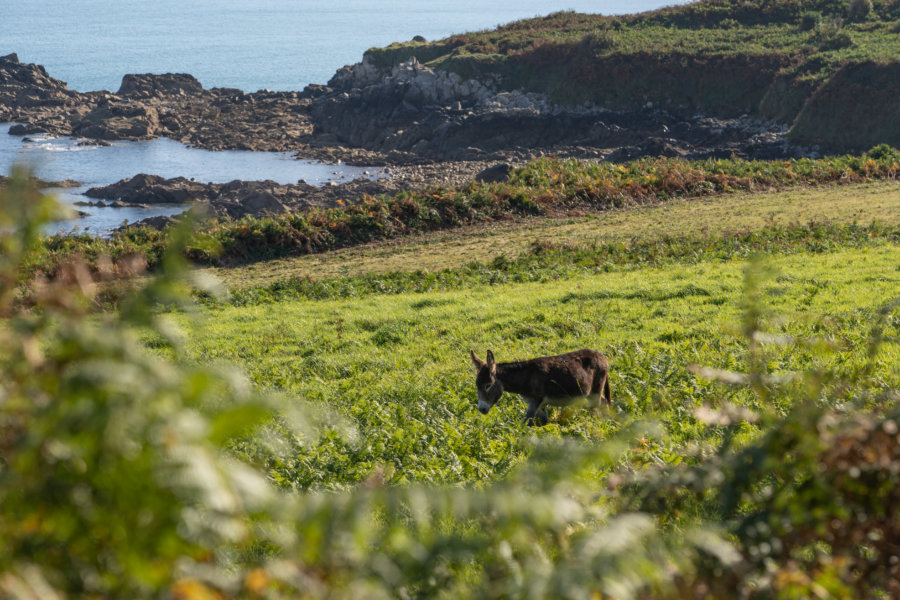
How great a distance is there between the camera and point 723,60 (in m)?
68.6

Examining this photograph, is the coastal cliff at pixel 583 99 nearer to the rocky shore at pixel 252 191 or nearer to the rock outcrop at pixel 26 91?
the rock outcrop at pixel 26 91

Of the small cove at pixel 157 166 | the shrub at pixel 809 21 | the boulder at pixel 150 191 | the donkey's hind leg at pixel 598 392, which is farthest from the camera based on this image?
the shrub at pixel 809 21

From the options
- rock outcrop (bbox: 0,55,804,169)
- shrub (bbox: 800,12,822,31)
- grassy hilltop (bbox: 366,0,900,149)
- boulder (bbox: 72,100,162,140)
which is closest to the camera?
grassy hilltop (bbox: 366,0,900,149)

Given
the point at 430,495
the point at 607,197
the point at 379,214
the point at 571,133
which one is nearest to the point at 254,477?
the point at 430,495

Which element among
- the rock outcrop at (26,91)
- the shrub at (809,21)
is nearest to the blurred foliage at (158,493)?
the shrub at (809,21)

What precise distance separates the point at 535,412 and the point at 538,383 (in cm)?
41


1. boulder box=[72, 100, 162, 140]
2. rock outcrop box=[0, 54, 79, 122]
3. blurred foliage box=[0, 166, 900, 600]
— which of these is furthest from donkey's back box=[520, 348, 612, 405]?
rock outcrop box=[0, 54, 79, 122]

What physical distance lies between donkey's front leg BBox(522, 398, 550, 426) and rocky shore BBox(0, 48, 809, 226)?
38436mm

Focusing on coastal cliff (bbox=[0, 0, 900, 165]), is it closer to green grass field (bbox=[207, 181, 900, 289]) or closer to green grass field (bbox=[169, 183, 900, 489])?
green grass field (bbox=[207, 181, 900, 289])

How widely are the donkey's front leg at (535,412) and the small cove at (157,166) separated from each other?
44582mm

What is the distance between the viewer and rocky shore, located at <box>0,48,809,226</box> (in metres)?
54.8

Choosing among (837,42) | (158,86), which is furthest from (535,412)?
(158,86)

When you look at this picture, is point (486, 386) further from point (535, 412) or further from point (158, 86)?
point (158, 86)

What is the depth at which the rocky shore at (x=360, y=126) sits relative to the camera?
54.8 meters
